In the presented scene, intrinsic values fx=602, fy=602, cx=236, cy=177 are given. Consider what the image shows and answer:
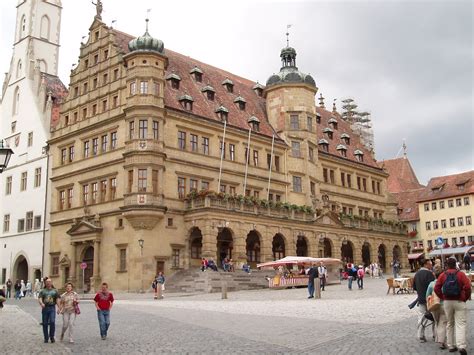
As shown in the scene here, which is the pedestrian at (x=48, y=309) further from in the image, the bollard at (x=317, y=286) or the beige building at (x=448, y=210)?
the beige building at (x=448, y=210)

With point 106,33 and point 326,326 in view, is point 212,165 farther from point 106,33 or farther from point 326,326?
point 326,326

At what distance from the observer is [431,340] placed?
13.3 meters

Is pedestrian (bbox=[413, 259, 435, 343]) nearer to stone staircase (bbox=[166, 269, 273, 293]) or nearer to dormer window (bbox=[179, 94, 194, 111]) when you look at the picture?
stone staircase (bbox=[166, 269, 273, 293])

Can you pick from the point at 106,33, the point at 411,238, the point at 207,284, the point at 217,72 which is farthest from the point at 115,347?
the point at 411,238

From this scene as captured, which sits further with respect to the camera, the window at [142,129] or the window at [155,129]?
the window at [155,129]

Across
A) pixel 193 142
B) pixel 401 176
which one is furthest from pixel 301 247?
pixel 401 176

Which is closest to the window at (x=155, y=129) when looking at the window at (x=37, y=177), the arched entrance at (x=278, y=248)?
the arched entrance at (x=278, y=248)

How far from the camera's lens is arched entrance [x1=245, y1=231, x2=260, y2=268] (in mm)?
49656

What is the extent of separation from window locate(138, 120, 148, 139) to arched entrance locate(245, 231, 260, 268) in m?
12.1

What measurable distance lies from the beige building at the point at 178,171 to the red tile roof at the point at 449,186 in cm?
1797

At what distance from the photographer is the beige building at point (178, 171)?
43969 mm

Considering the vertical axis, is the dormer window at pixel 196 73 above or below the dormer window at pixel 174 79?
above

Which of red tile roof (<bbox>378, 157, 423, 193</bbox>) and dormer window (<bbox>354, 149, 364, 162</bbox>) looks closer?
dormer window (<bbox>354, 149, 364, 162</bbox>)

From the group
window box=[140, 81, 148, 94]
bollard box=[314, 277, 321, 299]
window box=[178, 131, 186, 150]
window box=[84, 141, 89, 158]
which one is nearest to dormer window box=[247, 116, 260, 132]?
window box=[178, 131, 186, 150]
